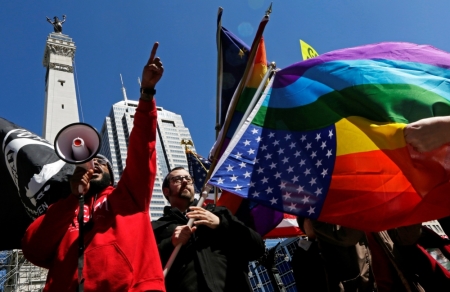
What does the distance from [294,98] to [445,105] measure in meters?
1.38

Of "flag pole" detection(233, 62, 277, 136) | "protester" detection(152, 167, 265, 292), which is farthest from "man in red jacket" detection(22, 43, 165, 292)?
"flag pole" detection(233, 62, 277, 136)

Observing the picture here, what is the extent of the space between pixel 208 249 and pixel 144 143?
1.05 meters

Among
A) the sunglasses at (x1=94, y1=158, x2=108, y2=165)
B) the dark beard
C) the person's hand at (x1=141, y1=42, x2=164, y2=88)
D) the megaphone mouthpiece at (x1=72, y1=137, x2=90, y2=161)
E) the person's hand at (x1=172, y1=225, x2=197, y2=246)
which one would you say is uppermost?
the person's hand at (x1=141, y1=42, x2=164, y2=88)

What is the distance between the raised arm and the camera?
8.61 ft

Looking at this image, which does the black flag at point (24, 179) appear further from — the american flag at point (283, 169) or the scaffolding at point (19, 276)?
the scaffolding at point (19, 276)

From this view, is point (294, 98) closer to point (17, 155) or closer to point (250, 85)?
point (250, 85)

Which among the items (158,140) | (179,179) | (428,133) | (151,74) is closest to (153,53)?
(151,74)

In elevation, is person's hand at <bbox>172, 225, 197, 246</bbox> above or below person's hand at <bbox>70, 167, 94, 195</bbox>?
below

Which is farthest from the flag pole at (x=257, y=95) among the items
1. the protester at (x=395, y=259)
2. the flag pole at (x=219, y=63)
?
the protester at (x=395, y=259)

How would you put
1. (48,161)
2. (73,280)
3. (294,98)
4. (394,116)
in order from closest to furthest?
(73,280) < (394,116) < (294,98) < (48,161)

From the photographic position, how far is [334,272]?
11.4ft

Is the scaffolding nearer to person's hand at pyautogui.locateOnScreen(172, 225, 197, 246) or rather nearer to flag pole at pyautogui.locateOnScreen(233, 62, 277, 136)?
flag pole at pyautogui.locateOnScreen(233, 62, 277, 136)

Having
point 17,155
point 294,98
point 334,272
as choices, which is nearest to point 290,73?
point 294,98

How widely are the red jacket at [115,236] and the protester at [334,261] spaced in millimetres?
1767
